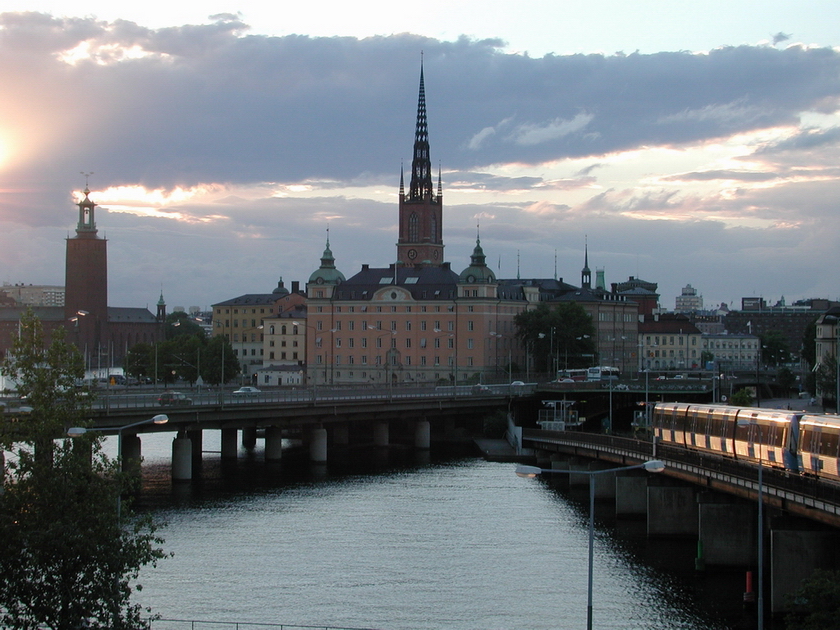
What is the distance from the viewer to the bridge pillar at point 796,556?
152 feet

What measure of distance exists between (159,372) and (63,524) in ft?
474

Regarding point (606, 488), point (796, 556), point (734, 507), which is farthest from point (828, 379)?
point (796, 556)

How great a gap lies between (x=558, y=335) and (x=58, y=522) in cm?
13230

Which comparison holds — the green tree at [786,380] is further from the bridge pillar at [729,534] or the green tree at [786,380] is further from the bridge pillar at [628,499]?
the bridge pillar at [729,534]

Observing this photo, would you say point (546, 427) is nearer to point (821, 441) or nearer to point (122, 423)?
point (122, 423)

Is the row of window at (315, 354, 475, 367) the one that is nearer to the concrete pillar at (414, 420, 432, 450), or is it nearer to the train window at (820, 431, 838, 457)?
the concrete pillar at (414, 420, 432, 450)

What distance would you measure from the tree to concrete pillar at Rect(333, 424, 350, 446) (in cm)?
8244

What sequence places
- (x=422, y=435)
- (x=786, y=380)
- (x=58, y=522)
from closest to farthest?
1. (x=58, y=522)
2. (x=422, y=435)
3. (x=786, y=380)

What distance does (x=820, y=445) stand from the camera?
49281mm

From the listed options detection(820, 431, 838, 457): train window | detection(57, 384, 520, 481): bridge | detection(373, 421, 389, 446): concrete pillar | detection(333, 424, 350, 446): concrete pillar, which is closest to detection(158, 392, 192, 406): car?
detection(57, 384, 520, 481): bridge

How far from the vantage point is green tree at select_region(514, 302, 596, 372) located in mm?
163000

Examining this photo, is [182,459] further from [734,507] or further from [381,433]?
[734,507]

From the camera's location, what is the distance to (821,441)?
49.2 m

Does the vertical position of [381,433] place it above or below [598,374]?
below
